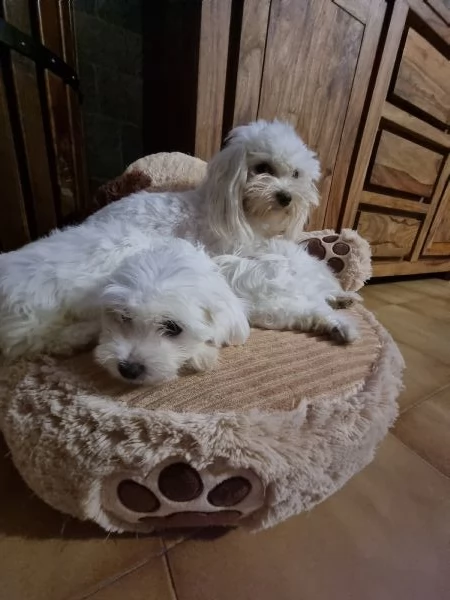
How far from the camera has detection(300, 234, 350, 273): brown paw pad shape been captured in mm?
1044


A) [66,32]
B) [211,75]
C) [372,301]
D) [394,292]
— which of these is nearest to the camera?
[66,32]

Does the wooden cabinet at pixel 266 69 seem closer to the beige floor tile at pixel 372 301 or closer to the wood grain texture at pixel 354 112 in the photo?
the wood grain texture at pixel 354 112

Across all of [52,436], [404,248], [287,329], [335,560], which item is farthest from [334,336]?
[404,248]

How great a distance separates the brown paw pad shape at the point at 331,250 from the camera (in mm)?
1044

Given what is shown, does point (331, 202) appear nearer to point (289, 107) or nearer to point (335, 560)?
point (289, 107)

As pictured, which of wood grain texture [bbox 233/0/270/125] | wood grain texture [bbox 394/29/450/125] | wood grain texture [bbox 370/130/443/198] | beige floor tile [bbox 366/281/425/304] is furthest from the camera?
beige floor tile [bbox 366/281/425/304]

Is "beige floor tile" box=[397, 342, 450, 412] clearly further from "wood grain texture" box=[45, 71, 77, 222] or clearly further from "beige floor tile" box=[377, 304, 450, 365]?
"wood grain texture" box=[45, 71, 77, 222]

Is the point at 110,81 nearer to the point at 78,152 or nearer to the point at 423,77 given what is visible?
the point at 78,152

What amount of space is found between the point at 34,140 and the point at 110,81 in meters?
0.75

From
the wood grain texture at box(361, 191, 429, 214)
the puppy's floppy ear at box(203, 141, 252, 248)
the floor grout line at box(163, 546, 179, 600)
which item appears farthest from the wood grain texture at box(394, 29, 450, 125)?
the floor grout line at box(163, 546, 179, 600)

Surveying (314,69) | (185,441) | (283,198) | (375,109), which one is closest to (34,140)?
(283,198)

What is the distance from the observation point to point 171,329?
521 millimetres

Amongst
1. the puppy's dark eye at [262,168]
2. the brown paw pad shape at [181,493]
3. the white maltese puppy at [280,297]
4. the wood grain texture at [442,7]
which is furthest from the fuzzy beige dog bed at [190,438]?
the wood grain texture at [442,7]

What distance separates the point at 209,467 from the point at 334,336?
380 mm
